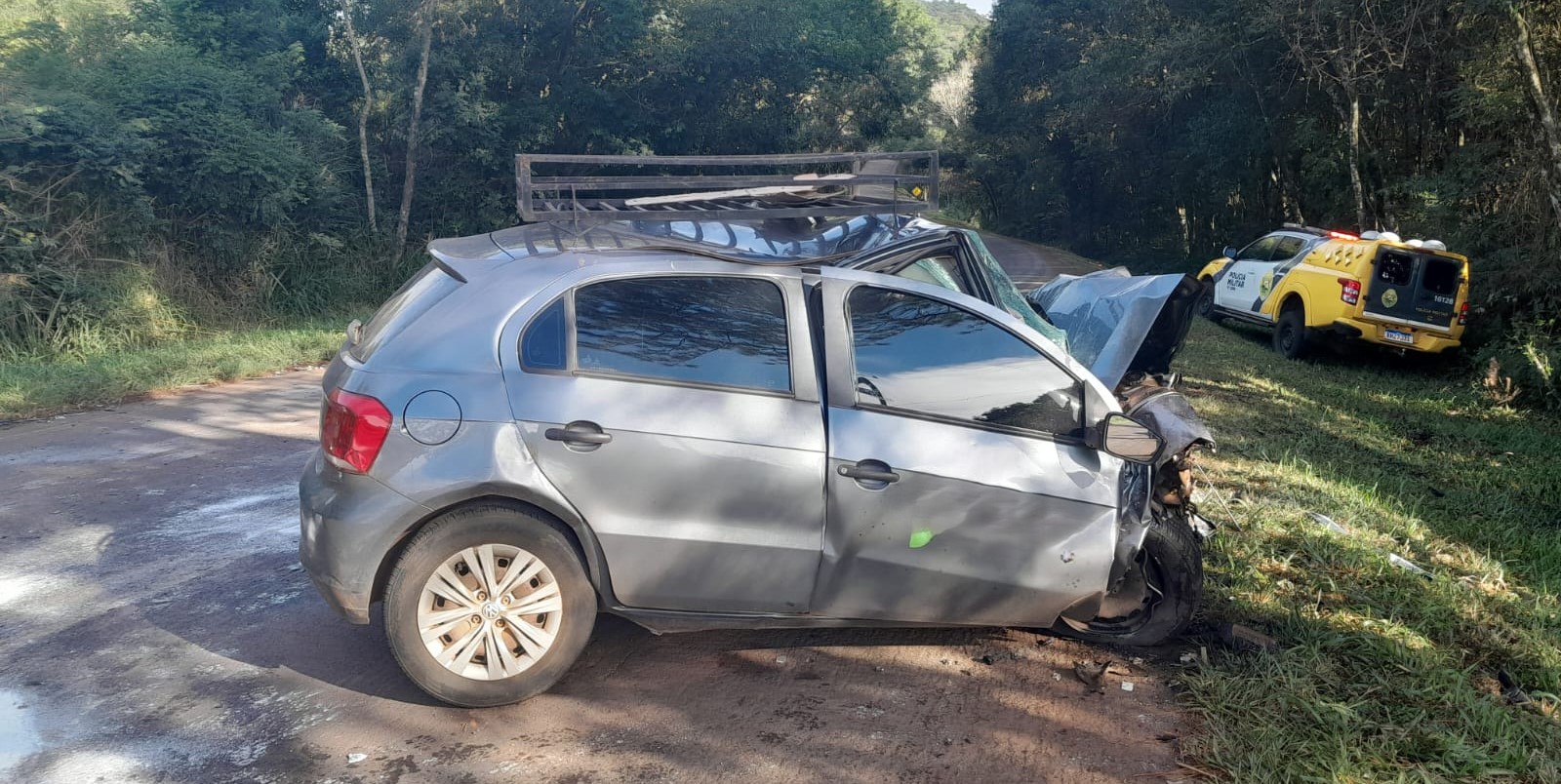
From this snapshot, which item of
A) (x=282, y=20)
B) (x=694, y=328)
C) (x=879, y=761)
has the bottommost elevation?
(x=879, y=761)

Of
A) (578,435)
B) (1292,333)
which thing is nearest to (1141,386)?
(578,435)

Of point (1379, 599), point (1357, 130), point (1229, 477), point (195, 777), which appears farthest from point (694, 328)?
point (1357, 130)

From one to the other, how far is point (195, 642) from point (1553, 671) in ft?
18.0

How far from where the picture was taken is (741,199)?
5555mm

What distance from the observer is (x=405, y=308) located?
14.8 feet

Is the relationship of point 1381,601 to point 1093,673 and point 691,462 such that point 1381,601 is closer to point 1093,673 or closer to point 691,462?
point 1093,673

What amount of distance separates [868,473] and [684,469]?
688 mm

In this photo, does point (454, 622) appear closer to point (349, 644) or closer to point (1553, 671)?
point (349, 644)

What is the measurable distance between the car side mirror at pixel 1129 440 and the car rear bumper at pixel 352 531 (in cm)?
258

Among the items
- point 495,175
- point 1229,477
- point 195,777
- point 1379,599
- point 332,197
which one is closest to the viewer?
point 195,777

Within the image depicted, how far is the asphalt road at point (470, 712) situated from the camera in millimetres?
3775

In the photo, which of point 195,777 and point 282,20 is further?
point 282,20

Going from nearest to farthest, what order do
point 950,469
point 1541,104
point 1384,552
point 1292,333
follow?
point 950,469 < point 1384,552 < point 1541,104 < point 1292,333

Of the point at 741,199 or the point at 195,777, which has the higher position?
the point at 741,199
